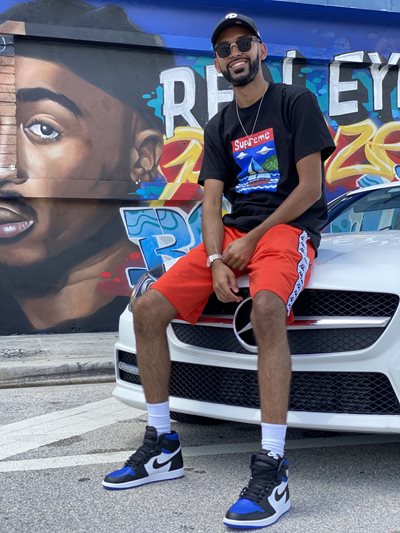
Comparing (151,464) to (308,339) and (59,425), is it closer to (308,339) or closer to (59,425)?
(308,339)

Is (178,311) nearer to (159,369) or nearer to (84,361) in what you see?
Result: (159,369)

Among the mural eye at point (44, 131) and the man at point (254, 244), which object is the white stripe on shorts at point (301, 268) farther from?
the mural eye at point (44, 131)

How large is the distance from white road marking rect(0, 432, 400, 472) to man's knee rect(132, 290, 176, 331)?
765mm

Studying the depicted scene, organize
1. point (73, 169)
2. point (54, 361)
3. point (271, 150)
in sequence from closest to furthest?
point (271, 150)
point (54, 361)
point (73, 169)

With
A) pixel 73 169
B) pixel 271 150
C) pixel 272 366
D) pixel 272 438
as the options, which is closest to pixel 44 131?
pixel 73 169

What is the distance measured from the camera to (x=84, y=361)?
21.3ft

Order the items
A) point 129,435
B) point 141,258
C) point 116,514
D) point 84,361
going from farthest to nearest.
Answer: point 141,258
point 84,361
point 129,435
point 116,514

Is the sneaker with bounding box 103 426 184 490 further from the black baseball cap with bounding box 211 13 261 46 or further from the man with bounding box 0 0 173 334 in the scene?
the man with bounding box 0 0 173 334

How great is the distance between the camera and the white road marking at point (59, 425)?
4.14 metres

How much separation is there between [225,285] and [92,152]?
5567 mm

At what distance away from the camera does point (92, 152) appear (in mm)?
8586

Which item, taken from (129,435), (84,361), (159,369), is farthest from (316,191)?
(84,361)

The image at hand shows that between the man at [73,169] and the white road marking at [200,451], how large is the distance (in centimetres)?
474

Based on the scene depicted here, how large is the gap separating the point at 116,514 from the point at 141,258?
19.5 feet
